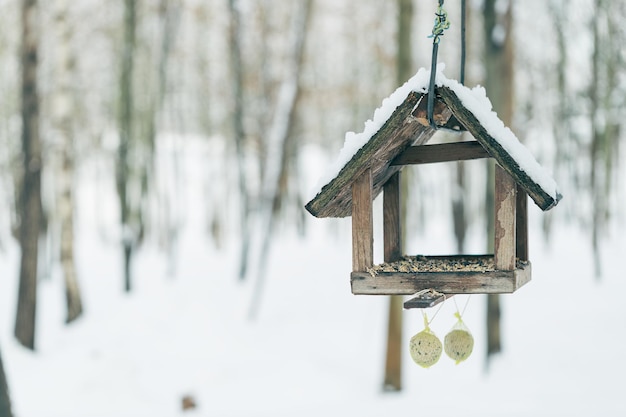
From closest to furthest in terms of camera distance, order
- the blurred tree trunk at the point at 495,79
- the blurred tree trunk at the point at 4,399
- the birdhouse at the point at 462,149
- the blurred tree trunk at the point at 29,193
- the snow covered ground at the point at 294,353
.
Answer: the birdhouse at the point at 462,149, the blurred tree trunk at the point at 4,399, the snow covered ground at the point at 294,353, the blurred tree trunk at the point at 495,79, the blurred tree trunk at the point at 29,193

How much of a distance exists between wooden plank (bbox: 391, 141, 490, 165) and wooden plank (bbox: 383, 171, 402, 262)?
306 millimetres

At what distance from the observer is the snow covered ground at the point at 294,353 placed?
8.07 m

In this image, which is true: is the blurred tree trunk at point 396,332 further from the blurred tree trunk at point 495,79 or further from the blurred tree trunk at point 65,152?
the blurred tree trunk at point 65,152

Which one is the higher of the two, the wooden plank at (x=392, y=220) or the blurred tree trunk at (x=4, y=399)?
the wooden plank at (x=392, y=220)

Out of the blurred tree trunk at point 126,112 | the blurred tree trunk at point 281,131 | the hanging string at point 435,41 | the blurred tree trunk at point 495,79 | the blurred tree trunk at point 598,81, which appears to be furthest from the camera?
the blurred tree trunk at point 598,81

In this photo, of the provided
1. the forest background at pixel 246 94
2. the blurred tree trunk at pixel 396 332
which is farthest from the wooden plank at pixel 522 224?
the forest background at pixel 246 94

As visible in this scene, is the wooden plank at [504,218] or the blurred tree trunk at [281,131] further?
the blurred tree trunk at [281,131]

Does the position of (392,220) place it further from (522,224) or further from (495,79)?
(495,79)

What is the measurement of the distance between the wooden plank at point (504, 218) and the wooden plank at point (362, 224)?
1.84 ft

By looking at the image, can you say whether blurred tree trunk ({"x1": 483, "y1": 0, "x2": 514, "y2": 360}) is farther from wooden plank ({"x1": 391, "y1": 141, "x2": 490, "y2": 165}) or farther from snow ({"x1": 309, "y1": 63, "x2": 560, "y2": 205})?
snow ({"x1": 309, "y1": 63, "x2": 560, "y2": 205})

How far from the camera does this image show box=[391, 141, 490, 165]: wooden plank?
3.28 metres

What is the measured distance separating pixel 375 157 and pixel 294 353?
294 inches

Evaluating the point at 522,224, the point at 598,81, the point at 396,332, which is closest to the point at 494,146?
the point at 522,224

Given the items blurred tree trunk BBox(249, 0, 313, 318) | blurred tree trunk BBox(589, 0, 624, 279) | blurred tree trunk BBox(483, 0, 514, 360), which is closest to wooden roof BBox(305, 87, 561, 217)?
blurred tree trunk BBox(483, 0, 514, 360)
